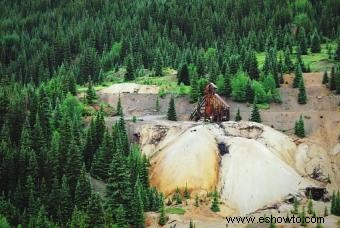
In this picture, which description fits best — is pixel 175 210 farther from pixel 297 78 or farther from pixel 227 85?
pixel 297 78

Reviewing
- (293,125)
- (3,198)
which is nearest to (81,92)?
(293,125)

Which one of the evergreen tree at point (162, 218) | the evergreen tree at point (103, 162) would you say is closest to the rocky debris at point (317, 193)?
→ the evergreen tree at point (162, 218)

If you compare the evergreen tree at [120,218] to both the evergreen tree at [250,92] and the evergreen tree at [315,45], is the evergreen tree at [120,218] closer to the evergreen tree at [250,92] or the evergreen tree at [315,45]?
the evergreen tree at [250,92]

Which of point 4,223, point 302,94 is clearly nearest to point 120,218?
point 4,223

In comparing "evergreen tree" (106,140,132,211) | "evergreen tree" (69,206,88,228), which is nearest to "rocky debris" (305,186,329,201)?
"evergreen tree" (106,140,132,211)

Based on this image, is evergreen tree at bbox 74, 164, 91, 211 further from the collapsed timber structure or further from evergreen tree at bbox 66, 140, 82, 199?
the collapsed timber structure
